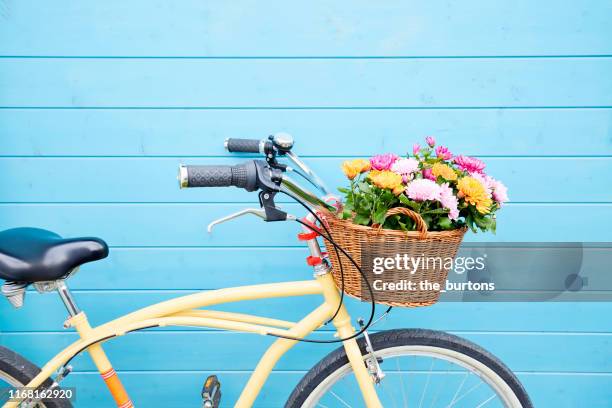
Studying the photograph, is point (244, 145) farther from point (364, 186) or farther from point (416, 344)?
point (416, 344)

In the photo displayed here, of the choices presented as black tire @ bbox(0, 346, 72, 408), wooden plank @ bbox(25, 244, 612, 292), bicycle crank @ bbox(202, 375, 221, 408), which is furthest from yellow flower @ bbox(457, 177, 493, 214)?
black tire @ bbox(0, 346, 72, 408)

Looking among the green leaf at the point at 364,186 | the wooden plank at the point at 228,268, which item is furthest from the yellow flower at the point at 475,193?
the wooden plank at the point at 228,268

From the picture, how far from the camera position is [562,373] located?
6.65 ft

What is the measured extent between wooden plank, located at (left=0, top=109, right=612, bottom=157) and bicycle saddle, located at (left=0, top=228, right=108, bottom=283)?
1.97 feet

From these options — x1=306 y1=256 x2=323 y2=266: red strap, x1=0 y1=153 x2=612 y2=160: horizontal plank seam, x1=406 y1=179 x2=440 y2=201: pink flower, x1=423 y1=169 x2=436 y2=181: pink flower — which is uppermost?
x1=0 y1=153 x2=612 y2=160: horizontal plank seam

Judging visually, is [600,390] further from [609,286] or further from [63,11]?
[63,11]

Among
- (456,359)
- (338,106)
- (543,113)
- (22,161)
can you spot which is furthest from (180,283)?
(543,113)

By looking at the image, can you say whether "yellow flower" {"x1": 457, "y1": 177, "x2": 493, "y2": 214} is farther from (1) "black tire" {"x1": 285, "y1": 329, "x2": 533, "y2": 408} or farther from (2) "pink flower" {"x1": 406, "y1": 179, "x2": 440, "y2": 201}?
(1) "black tire" {"x1": 285, "y1": 329, "x2": 533, "y2": 408}

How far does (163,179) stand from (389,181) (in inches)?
42.2

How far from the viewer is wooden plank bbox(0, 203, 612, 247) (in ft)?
6.25

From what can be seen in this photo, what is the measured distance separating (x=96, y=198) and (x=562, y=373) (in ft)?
6.87

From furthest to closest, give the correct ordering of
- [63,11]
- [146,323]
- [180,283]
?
[180,283] → [63,11] → [146,323]

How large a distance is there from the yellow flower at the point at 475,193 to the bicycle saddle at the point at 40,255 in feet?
3.35

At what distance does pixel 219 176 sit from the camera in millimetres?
1108
